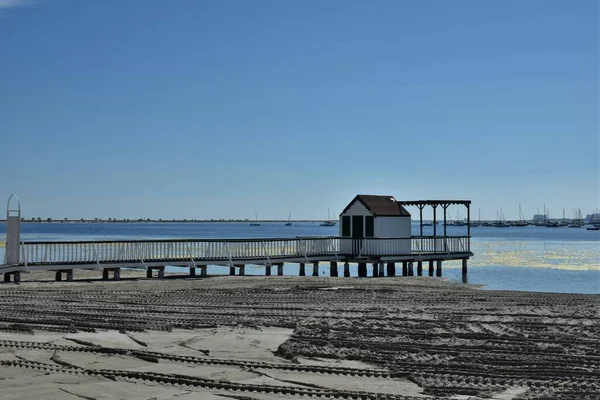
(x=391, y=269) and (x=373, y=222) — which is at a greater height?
(x=373, y=222)

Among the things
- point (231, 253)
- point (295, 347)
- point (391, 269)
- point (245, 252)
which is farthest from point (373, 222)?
point (295, 347)

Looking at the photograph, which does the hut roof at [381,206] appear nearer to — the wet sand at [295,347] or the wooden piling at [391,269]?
the wooden piling at [391,269]

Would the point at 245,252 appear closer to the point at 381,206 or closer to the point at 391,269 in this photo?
the point at 381,206

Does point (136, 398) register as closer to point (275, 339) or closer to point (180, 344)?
point (180, 344)

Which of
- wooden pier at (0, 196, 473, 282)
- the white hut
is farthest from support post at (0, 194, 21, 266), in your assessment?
the white hut

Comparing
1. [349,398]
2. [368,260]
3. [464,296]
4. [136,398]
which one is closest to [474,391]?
[349,398]

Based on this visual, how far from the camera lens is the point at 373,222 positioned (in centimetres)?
3272

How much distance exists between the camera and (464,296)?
1959cm

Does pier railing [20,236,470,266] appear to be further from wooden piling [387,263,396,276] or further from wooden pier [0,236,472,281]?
wooden piling [387,263,396,276]

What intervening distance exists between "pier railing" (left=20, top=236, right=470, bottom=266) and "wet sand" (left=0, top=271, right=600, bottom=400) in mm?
7750

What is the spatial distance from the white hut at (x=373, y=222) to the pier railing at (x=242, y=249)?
5cm

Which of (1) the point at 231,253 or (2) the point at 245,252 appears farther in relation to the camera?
(2) the point at 245,252

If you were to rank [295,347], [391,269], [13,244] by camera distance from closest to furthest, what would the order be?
[295,347], [13,244], [391,269]

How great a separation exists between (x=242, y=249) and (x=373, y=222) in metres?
6.11
